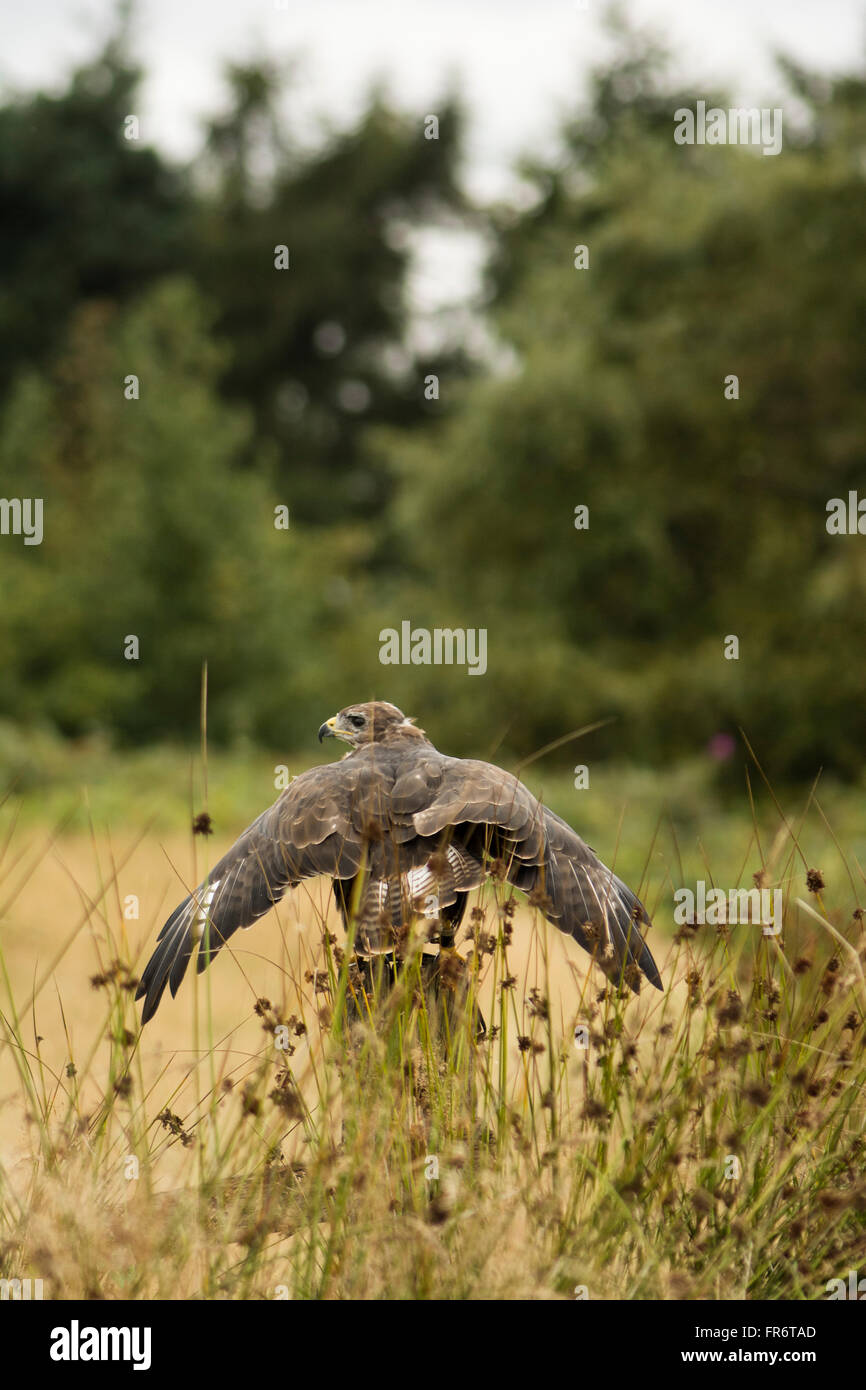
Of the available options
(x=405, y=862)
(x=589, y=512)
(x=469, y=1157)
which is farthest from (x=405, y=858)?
(x=589, y=512)

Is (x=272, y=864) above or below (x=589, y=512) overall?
below

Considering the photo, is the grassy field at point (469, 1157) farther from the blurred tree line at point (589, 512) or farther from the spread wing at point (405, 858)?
the blurred tree line at point (589, 512)

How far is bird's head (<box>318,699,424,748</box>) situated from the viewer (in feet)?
13.6

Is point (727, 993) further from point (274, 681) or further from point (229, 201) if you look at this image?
point (229, 201)

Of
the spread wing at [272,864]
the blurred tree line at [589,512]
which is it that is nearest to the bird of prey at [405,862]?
the spread wing at [272,864]

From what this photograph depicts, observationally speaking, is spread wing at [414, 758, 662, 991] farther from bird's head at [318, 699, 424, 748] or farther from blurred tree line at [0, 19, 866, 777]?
blurred tree line at [0, 19, 866, 777]

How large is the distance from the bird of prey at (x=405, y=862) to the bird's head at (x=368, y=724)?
1.21ft

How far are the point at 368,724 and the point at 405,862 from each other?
912 mm

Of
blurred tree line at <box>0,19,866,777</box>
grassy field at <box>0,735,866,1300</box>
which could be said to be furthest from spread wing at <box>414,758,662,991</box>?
blurred tree line at <box>0,19,866,777</box>

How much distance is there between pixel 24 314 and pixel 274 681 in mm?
17033

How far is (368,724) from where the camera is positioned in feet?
14.0

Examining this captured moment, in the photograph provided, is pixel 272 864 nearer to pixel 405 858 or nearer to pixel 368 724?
pixel 405 858

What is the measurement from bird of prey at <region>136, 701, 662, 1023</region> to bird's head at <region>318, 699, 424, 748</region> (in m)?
0.37

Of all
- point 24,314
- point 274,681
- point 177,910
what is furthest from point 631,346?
point 24,314
